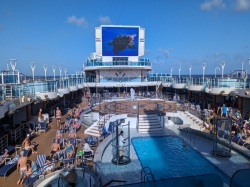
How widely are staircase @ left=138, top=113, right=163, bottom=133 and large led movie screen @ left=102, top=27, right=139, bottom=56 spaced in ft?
47.3

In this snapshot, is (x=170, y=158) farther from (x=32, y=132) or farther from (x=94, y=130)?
(x=32, y=132)

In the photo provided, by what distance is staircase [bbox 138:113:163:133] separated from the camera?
13.6 metres

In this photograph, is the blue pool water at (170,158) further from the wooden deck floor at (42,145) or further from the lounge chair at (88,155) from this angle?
the wooden deck floor at (42,145)

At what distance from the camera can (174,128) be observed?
1469cm

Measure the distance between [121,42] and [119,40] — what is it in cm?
37

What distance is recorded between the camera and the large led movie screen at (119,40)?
26484 mm

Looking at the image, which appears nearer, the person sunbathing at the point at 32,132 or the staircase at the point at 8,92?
the staircase at the point at 8,92

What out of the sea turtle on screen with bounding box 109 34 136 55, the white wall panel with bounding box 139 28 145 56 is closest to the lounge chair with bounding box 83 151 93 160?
the sea turtle on screen with bounding box 109 34 136 55

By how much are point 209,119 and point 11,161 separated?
12297 mm

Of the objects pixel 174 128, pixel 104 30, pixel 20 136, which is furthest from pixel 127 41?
pixel 20 136

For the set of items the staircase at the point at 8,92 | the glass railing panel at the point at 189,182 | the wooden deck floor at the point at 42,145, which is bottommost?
the wooden deck floor at the point at 42,145

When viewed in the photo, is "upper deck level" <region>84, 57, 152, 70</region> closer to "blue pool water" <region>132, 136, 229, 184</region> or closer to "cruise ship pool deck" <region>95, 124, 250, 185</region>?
"blue pool water" <region>132, 136, 229, 184</region>

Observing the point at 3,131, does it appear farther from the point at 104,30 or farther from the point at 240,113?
the point at 104,30

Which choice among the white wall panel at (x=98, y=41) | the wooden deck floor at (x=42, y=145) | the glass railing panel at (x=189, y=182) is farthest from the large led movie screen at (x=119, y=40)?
the glass railing panel at (x=189, y=182)
